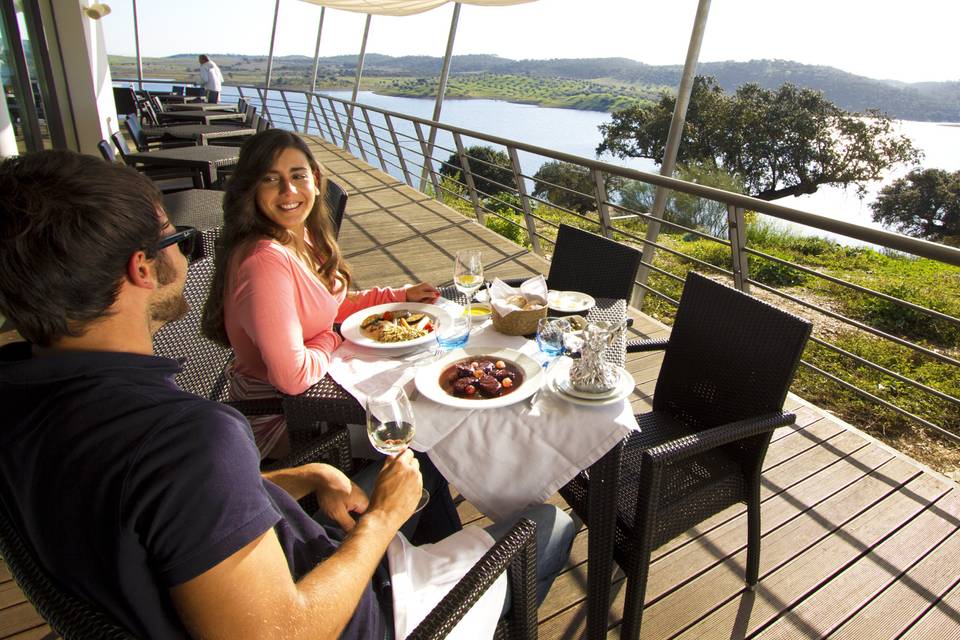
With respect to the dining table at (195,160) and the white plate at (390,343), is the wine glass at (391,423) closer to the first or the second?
the white plate at (390,343)

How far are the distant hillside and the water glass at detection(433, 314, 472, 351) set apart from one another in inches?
137

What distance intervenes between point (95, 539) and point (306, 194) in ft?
4.28

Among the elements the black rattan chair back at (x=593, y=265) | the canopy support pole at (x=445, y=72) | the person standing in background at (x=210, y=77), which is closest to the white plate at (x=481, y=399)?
the black rattan chair back at (x=593, y=265)

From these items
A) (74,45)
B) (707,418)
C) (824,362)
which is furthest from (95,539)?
(74,45)

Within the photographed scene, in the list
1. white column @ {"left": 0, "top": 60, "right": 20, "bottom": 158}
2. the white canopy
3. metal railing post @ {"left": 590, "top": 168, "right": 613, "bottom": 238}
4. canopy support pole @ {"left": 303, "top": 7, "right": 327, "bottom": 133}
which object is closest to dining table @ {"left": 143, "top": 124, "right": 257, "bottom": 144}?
white column @ {"left": 0, "top": 60, "right": 20, "bottom": 158}

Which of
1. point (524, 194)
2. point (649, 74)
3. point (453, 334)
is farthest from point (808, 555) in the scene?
point (649, 74)

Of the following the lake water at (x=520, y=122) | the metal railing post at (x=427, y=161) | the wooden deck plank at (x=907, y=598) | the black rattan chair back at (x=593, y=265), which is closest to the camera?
the wooden deck plank at (x=907, y=598)

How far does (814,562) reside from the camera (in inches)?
69.1

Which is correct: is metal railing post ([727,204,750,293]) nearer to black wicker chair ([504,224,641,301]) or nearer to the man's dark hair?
black wicker chair ([504,224,641,301])

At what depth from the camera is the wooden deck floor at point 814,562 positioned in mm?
1558

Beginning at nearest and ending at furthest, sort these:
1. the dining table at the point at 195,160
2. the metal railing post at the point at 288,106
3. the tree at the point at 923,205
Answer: the dining table at the point at 195,160 < the metal railing post at the point at 288,106 < the tree at the point at 923,205

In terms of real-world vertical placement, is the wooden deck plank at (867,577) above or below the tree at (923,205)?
above

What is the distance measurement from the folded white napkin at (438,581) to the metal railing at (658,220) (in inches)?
63.2

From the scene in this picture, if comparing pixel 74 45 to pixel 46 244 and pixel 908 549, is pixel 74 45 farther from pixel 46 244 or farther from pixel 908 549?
pixel 908 549
